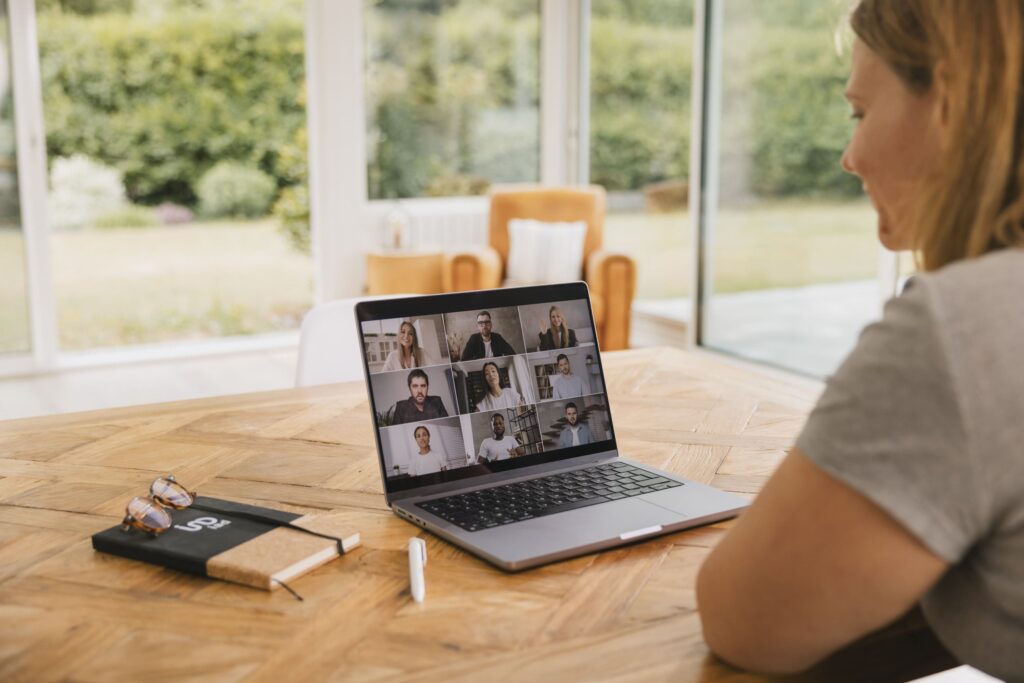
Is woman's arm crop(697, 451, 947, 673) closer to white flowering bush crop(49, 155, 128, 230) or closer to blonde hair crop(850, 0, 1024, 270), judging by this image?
blonde hair crop(850, 0, 1024, 270)

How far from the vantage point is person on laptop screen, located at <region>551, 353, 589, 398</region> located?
3.99ft

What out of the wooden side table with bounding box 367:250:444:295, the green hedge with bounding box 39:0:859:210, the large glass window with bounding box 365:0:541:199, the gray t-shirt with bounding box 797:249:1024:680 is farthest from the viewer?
the large glass window with bounding box 365:0:541:199

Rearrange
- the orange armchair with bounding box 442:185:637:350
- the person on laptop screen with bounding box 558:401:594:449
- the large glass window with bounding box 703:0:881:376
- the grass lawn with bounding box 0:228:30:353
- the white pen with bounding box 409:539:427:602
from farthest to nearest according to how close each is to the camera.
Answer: the grass lawn with bounding box 0:228:30:353 < the orange armchair with bounding box 442:185:637:350 < the large glass window with bounding box 703:0:881:376 < the person on laptop screen with bounding box 558:401:594:449 < the white pen with bounding box 409:539:427:602

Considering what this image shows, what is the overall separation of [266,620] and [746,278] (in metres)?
4.05

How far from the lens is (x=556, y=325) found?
48.8 inches

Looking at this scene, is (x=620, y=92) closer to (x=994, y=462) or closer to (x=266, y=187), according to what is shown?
(x=266, y=187)

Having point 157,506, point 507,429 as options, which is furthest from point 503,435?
point 157,506

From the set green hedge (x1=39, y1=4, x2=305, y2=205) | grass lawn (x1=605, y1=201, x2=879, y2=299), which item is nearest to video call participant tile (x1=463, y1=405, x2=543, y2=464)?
grass lawn (x1=605, y1=201, x2=879, y2=299)

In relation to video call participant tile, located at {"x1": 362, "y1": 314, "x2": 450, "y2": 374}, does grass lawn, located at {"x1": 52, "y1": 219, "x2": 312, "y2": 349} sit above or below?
below

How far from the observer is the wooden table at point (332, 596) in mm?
787

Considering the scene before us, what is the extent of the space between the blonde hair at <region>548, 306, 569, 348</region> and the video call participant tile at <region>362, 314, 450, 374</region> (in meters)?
0.15

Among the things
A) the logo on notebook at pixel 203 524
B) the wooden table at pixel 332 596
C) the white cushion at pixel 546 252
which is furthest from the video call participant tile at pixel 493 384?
the white cushion at pixel 546 252

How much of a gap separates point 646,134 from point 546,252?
3.36ft

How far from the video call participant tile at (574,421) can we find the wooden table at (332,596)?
9 cm
